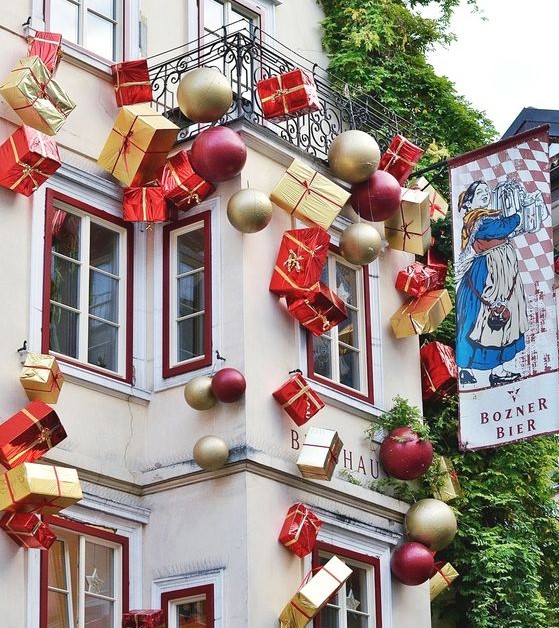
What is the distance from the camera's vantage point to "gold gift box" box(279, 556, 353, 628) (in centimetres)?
1496

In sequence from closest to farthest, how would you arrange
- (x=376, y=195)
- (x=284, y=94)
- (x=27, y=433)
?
1. (x=27, y=433)
2. (x=284, y=94)
3. (x=376, y=195)

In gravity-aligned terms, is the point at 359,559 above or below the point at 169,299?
below

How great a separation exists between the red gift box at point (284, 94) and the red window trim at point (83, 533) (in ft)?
14.3

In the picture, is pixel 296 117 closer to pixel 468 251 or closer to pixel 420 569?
pixel 468 251

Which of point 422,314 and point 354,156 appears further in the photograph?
point 422,314

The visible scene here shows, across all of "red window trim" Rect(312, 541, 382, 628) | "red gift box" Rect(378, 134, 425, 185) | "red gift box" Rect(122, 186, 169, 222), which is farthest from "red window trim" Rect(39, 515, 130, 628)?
"red gift box" Rect(378, 134, 425, 185)

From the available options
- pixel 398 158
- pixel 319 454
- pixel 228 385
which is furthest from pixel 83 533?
pixel 398 158

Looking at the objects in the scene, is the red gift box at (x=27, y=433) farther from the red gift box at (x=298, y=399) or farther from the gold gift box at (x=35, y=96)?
the gold gift box at (x=35, y=96)

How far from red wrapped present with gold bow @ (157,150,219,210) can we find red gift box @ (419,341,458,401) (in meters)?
3.26

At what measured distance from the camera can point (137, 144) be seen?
15883mm

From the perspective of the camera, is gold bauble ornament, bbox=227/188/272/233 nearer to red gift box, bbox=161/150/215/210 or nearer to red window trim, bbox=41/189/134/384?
red gift box, bbox=161/150/215/210

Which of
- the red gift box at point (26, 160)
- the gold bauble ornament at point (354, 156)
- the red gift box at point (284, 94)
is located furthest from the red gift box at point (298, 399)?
the red gift box at point (26, 160)

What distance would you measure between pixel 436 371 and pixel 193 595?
416 cm

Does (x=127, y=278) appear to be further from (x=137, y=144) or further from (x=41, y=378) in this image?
(x=41, y=378)
